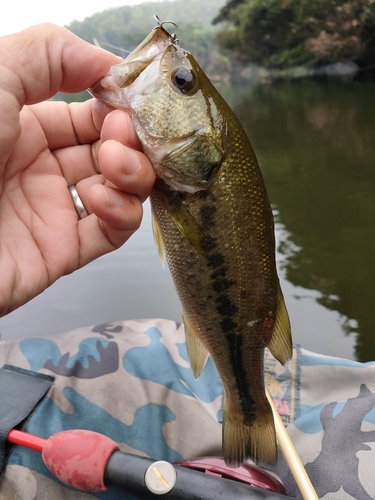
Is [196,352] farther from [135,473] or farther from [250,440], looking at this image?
[135,473]

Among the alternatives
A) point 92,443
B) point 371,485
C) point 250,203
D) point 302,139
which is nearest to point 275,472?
point 371,485

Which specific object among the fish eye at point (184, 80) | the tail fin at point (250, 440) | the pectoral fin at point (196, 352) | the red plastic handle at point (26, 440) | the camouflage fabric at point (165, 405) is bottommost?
the camouflage fabric at point (165, 405)

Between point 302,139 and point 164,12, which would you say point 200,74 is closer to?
point 302,139

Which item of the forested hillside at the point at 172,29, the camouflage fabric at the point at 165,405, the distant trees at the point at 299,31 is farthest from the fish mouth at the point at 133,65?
the forested hillside at the point at 172,29

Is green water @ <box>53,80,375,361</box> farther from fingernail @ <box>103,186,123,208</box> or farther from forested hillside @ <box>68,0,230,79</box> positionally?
forested hillside @ <box>68,0,230,79</box>

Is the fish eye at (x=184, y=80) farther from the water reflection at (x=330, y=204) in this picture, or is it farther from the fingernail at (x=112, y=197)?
the water reflection at (x=330, y=204)

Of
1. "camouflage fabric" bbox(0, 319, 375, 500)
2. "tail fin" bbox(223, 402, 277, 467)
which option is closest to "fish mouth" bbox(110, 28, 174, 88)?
"tail fin" bbox(223, 402, 277, 467)

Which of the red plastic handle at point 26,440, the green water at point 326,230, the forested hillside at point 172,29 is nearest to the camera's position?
the red plastic handle at point 26,440
